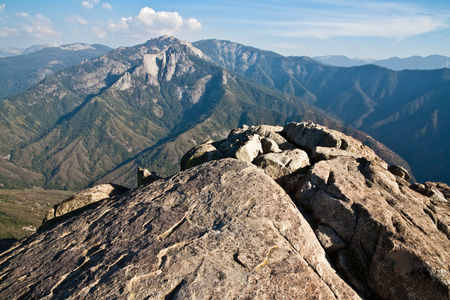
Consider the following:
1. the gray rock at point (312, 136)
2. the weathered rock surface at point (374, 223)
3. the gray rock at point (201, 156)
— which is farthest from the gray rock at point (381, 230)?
the gray rock at point (201, 156)

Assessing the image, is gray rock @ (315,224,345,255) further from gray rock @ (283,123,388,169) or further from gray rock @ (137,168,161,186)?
gray rock @ (137,168,161,186)

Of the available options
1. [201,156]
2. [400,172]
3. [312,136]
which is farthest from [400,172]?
[201,156]

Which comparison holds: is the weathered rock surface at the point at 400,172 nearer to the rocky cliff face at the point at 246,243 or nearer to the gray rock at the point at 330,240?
the rocky cliff face at the point at 246,243

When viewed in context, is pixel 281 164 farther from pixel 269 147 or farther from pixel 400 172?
pixel 400 172

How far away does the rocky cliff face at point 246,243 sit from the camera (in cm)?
1096

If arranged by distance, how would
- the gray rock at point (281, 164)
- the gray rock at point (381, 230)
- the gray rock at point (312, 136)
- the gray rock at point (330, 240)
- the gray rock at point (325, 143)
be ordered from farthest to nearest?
the gray rock at point (312, 136) → the gray rock at point (325, 143) → the gray rock at point (281, 164) → the gray rock at point (330, 240) → the gray rock at point (381, 230)

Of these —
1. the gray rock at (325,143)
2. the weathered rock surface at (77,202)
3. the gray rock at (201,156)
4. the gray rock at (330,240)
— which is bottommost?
the weathered rock surface at (77,202)

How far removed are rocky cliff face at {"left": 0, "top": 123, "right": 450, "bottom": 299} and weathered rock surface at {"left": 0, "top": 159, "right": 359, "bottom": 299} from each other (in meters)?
0.06

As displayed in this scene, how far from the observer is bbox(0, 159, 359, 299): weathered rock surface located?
1064 cm

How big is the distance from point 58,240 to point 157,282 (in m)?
9.96

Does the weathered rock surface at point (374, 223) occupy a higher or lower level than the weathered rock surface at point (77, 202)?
higher

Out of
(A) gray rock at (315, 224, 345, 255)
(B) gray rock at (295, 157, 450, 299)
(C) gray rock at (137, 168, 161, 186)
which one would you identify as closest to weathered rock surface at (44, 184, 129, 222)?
(C) gray rock at (137, 168, 161, 186)

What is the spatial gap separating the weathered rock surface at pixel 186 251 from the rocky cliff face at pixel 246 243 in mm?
64

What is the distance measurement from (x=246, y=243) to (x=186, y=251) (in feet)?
10.8
